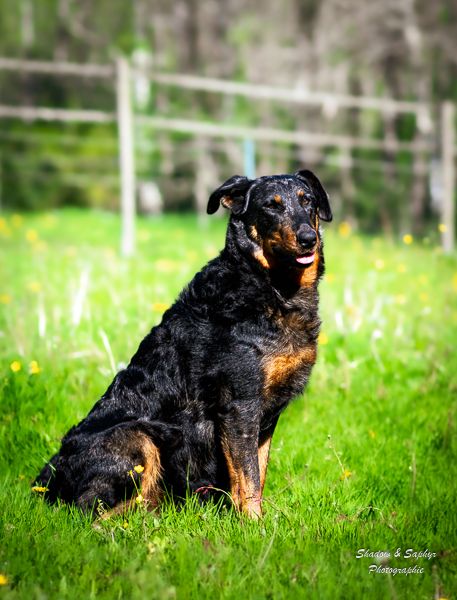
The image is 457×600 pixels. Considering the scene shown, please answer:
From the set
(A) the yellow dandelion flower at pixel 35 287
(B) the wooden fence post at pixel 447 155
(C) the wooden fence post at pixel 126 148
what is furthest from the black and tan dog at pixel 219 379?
(B) the wooden fence post at pixel 447 155

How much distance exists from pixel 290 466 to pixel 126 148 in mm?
7452

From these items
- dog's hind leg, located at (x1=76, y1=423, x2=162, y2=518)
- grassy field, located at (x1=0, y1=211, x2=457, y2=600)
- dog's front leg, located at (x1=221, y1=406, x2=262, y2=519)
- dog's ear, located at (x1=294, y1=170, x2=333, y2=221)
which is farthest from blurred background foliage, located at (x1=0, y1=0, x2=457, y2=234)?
dog's hind leg, located at (x1=76, y1=423, x2=162, y2=518)

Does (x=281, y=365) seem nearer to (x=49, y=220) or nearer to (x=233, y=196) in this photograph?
(x=233, y=196)

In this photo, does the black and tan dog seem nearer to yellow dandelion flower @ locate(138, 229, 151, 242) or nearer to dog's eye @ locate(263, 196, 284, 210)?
dog's eye @ locate(263, 196, 284, 210)

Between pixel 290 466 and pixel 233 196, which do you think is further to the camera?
pixel 290 466

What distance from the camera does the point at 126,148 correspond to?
10.8 meters

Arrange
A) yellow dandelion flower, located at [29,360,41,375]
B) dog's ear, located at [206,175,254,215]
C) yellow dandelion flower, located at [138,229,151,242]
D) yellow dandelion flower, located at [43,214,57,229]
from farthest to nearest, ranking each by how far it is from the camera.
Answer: yellow dandelion flower, located at [43,214,57,229], yellow dandelion flower, located at [138,229,151,242], yellow dandelion flower, located at [29,360,41,375], dog's ear, located at [206,175,254,215]

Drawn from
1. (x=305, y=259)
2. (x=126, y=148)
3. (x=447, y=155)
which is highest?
(x=126, y=148)

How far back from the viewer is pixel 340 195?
67.4 feet

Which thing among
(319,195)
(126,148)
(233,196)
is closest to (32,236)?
(126,148)

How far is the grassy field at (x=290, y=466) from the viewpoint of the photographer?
2.94m

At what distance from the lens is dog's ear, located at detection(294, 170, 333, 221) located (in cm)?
414

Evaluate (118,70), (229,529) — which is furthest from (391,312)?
(118,70)

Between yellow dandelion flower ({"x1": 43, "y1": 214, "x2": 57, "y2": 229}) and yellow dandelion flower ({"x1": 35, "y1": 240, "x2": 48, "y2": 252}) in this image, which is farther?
yellow dandelion flower ({"x1": 43, "y1": 214, "x2": 57, "y2": 229})
